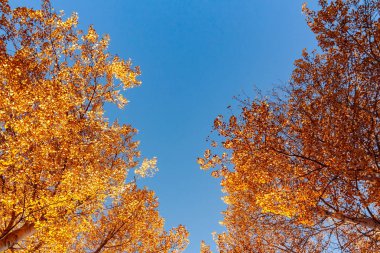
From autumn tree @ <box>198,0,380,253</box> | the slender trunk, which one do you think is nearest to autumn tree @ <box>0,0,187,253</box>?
the slender trunk

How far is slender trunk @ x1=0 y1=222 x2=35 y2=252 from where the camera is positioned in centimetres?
686

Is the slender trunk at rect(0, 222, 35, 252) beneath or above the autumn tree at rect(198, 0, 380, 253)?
beneath

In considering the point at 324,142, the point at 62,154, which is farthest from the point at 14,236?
the point at 324,142

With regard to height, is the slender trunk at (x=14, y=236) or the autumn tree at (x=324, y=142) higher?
the autumn tree at (x=324, y=142)

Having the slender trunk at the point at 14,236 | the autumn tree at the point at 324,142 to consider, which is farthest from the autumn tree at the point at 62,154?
the autumn tree at the point at 324,142

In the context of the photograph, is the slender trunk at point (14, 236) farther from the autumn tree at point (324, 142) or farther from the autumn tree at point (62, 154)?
the autumn tree at point (324, 142)

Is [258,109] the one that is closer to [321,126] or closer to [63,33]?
[321,126]

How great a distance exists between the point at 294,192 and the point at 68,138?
23.2ft

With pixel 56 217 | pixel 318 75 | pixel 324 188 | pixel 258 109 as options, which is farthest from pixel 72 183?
pixel 318 75

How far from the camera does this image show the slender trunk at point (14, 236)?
6.86m

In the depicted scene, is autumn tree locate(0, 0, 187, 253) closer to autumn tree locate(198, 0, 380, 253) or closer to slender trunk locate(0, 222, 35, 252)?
slender trunk locate(0, 222, 35, 252)

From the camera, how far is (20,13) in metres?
9.10

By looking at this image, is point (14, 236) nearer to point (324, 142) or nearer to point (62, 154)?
point (62, 154)

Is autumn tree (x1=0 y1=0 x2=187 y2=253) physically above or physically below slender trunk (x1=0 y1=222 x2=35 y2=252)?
above
